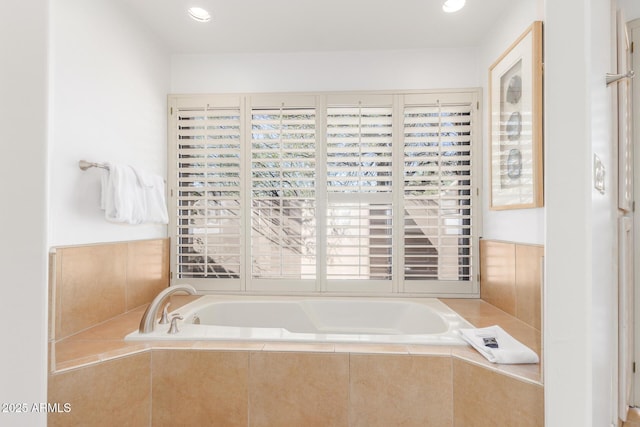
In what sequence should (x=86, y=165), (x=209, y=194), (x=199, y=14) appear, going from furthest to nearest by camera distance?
(x=209, y=194) < (x=199, y=14) < (x=86, y=165)

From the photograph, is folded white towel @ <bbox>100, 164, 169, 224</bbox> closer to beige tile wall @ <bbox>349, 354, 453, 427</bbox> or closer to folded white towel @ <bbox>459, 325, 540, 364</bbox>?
beige tile wall @ <bbox>349, 354, 453, 427</bbox>

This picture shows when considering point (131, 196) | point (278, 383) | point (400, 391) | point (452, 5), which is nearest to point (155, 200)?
point (131, 196)

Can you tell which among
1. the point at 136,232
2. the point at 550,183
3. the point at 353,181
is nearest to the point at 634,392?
the point at 550,183

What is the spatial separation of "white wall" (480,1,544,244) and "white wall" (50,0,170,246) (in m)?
2.33

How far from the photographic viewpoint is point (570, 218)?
2.69 ft

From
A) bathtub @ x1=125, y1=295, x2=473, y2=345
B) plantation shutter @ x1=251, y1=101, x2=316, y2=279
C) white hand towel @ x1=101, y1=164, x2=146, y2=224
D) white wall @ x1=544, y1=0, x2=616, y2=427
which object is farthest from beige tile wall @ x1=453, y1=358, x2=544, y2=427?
white hand towel @ x1=101, y1=164, x2=146, y2=224

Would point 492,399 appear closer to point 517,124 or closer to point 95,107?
point 517,124

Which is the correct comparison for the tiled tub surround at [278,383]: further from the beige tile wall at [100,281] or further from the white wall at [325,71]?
the white wall at [325,71]

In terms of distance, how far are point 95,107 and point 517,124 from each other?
2.33 metres

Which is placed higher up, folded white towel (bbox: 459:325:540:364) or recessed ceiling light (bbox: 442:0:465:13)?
recessed ceiling light (bbox: 442:0:465:13)

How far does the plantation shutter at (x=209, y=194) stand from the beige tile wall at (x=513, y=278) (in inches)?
69.6

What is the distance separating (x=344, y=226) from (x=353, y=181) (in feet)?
1.11

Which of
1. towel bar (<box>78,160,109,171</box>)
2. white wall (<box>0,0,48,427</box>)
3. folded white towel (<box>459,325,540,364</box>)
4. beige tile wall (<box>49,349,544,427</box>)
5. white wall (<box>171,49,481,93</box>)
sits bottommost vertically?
beige tile wall (<box>49,349,544,427</box>)

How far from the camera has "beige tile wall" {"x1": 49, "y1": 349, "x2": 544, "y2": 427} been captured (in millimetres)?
1349
